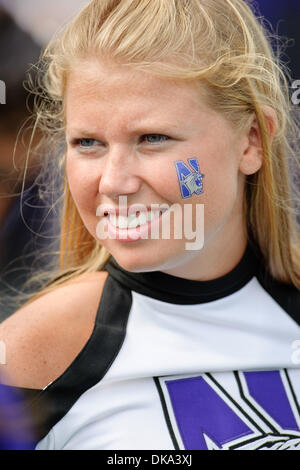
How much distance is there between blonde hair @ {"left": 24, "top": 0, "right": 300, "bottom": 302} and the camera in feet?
3.18

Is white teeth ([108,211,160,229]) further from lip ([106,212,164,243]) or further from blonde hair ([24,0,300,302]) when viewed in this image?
blonde hair ([24,0,300,302])

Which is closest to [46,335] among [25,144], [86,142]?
[86,142]

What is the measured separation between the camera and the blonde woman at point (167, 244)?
98 centimetres

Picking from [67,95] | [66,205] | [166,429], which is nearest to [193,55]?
[67,95]

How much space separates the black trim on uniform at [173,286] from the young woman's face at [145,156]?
73 millimetres

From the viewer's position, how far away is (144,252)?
3.39ft

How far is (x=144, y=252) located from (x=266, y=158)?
1.02 feet

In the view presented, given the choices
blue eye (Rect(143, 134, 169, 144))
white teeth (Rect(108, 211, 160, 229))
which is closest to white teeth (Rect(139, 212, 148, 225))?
white teeth (Rect(108, 211, 160, 229))

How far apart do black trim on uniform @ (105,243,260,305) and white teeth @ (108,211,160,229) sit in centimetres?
15

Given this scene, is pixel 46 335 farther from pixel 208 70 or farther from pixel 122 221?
pixel 208 70

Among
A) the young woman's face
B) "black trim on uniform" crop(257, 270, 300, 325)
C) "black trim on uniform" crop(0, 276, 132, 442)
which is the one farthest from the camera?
"black trim on uniform" crop(257, 270, 300, 325)

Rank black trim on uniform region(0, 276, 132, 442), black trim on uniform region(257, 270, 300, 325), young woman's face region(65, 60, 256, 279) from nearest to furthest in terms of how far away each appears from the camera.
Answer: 1. young woman's face region(65, 60, 256, 279)
2. black trim on uniform region(0, 276, 132, 442)
3. black trim on uniform region(257, 270, 300, 325)

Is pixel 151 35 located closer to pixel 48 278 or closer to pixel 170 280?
pixel 170 280

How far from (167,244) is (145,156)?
158mm
